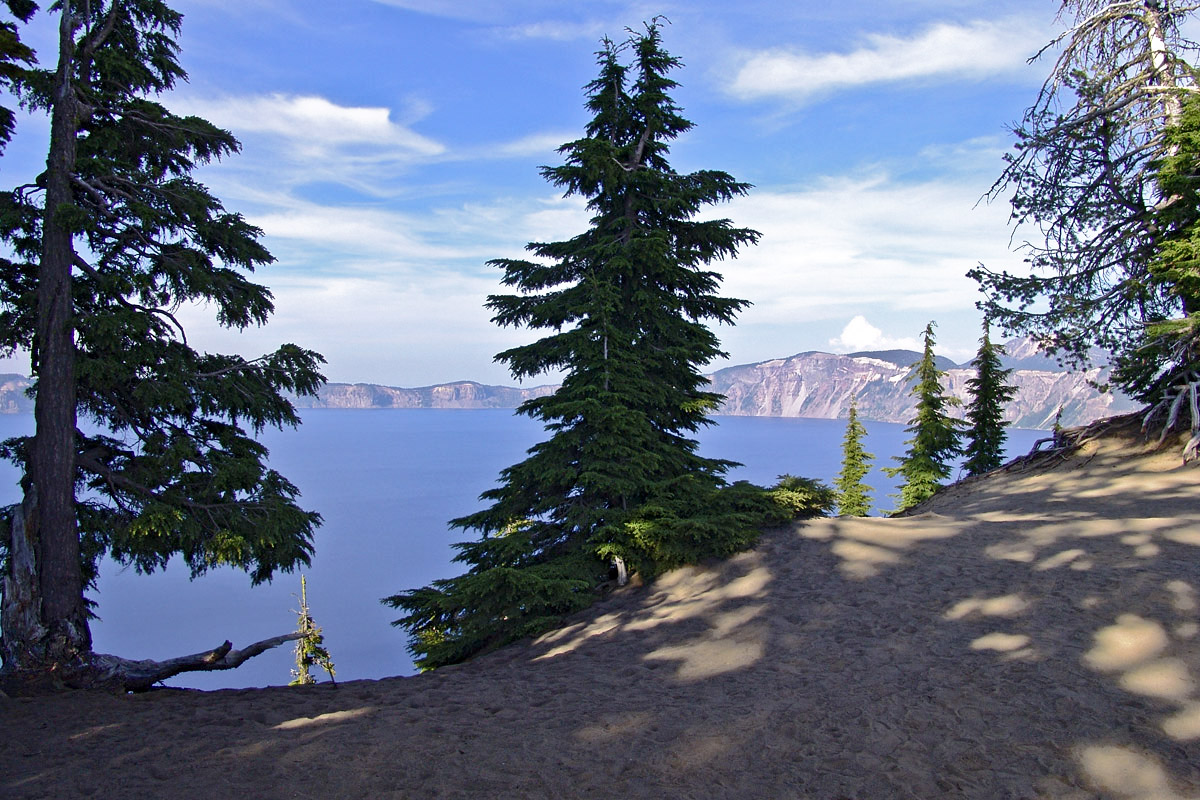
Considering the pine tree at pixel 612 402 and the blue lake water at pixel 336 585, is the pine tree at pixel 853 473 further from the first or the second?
the pine tree at pixel 612 402

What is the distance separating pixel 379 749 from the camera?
17.6ft

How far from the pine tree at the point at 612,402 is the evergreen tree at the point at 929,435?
54.2 feet

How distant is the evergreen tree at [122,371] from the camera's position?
7.71m

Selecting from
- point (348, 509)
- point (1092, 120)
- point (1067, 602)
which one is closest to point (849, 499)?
point (1092, 120)

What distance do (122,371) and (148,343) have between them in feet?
1.58

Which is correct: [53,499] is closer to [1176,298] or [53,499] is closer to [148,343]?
[148,343]

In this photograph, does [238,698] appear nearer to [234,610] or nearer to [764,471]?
[234,610]

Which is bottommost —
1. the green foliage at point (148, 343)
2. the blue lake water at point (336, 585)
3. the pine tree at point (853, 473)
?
the blue lake water at point (336, 585)

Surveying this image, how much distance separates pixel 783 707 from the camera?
587cm

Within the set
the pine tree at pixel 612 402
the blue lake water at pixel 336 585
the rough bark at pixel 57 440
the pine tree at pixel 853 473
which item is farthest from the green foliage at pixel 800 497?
the pine tree at pixel 853 473

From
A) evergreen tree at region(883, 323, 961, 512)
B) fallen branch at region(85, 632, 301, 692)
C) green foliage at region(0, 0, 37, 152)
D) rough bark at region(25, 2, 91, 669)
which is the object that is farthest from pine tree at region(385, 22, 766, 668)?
evergreen tree at region(883, 323, 961, 512)

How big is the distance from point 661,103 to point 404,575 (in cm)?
5113

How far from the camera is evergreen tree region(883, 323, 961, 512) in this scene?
27406mm

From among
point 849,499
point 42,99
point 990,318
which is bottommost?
point 849,499
